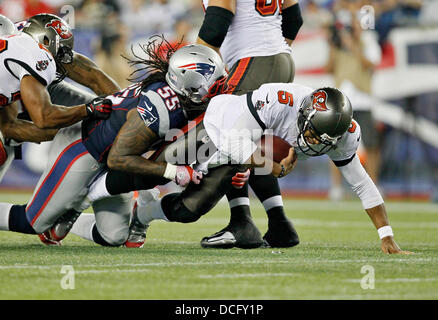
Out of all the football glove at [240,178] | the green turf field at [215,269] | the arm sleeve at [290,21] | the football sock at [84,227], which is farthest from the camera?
the arm sleeve at [290,21]

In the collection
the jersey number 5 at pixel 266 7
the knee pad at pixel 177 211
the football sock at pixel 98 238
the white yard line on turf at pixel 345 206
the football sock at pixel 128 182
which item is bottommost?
the white yard line on turf at pixel 345 206

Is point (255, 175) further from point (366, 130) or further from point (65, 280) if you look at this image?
point (366, 130)

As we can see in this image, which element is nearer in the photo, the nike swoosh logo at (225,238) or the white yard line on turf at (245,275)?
the white yard line on turf at (245,275)

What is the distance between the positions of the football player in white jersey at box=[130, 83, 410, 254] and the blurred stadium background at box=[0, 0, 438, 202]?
21.7ft

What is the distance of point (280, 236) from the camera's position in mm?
5402

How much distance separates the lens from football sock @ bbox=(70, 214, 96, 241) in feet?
18.4

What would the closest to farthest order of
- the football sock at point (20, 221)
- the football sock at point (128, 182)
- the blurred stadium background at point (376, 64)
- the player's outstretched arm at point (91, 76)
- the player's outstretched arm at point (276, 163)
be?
the player's outstretched arm at point (276, 163) < the football sock at point (128, 182) < the football sock at point (20, 221) < the player's outstretched arm at point (91, 76) < the blurred stadium background at point (376, 64)

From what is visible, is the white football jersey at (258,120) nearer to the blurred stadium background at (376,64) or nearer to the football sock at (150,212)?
the football sock at (150,212)

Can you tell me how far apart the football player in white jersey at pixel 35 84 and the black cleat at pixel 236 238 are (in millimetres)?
1050

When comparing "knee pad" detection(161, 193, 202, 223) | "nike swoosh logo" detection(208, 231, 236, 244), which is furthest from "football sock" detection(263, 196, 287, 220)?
"knee pad" detection(161, 193, 202, 223)

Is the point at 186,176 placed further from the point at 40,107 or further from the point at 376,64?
the point at 376,64

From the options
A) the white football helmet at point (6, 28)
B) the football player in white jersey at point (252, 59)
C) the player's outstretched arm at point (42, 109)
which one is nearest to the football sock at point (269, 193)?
the football player in white jersey at point (252, 59)

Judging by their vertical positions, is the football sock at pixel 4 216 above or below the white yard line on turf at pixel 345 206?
above

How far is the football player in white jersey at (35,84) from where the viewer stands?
4.96 metres
